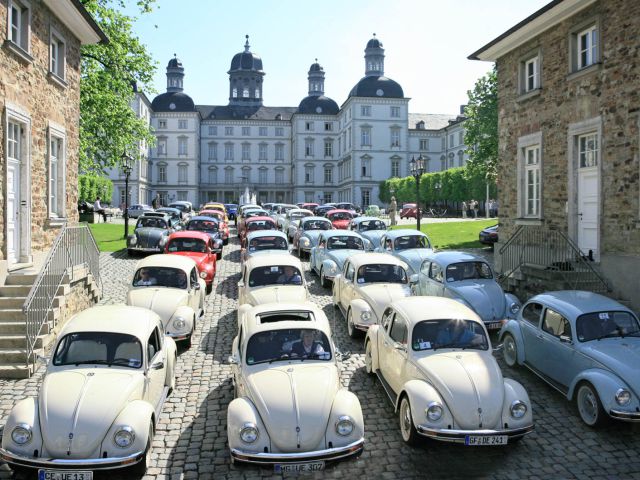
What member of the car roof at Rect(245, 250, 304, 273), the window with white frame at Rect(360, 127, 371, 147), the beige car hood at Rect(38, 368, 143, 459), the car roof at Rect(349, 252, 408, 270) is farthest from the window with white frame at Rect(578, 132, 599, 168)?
the window with white frame at Rect(360, 127, 371, 147)

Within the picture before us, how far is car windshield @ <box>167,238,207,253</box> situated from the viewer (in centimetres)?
1689

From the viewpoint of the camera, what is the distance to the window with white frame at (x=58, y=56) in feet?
49.6

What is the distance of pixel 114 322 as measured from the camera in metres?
7.50

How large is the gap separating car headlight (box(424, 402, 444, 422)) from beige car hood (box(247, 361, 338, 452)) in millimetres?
1109

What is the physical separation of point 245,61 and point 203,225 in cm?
7732

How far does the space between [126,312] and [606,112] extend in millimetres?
12270

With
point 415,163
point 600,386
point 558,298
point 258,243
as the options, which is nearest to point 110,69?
point 258,243

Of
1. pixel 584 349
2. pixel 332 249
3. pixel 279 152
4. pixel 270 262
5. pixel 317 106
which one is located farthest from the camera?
pixel 279 152

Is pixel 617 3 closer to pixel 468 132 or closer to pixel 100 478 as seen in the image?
pixel 100 478

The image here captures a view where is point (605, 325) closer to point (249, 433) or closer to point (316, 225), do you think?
point (249, 433)

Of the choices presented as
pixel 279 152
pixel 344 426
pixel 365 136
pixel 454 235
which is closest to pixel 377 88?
pixel 365 136

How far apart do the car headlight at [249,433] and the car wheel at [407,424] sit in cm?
192

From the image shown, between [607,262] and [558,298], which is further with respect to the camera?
[607,262]

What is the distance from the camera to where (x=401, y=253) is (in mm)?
17938
